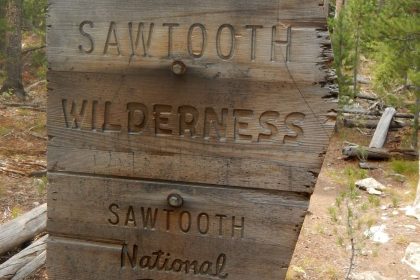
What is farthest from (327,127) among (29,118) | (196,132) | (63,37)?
(29,118)

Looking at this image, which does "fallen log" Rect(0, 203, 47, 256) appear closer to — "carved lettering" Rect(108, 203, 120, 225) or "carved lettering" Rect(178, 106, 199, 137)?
"carved lettering" Rect(108, 203, 120, 225)

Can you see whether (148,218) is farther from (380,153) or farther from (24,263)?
(380,153)

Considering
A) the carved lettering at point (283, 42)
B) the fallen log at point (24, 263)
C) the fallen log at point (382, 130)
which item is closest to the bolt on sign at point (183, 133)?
the carved lettering at point (283, 42)

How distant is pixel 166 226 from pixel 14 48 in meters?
12.4

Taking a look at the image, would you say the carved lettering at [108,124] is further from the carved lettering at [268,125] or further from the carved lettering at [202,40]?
the carved lettering at [268,125]

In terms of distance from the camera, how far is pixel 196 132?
193 centimetres

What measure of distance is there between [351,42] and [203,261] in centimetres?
1145

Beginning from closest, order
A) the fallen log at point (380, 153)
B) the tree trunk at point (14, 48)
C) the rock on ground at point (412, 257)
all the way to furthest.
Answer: the rock on ground at point (412, 257) < the fallen log at point (380, 153) < the tree trunk at point (14, 48)

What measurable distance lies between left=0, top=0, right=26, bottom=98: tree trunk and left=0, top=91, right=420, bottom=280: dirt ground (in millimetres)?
1794

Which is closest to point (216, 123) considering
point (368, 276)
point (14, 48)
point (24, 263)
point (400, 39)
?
point (24, 263)

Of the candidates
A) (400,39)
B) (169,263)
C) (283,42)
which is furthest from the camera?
(400,39)

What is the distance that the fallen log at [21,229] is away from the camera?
506 cm

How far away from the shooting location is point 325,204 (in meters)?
7.89

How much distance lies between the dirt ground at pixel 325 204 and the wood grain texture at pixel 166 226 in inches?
82.6
